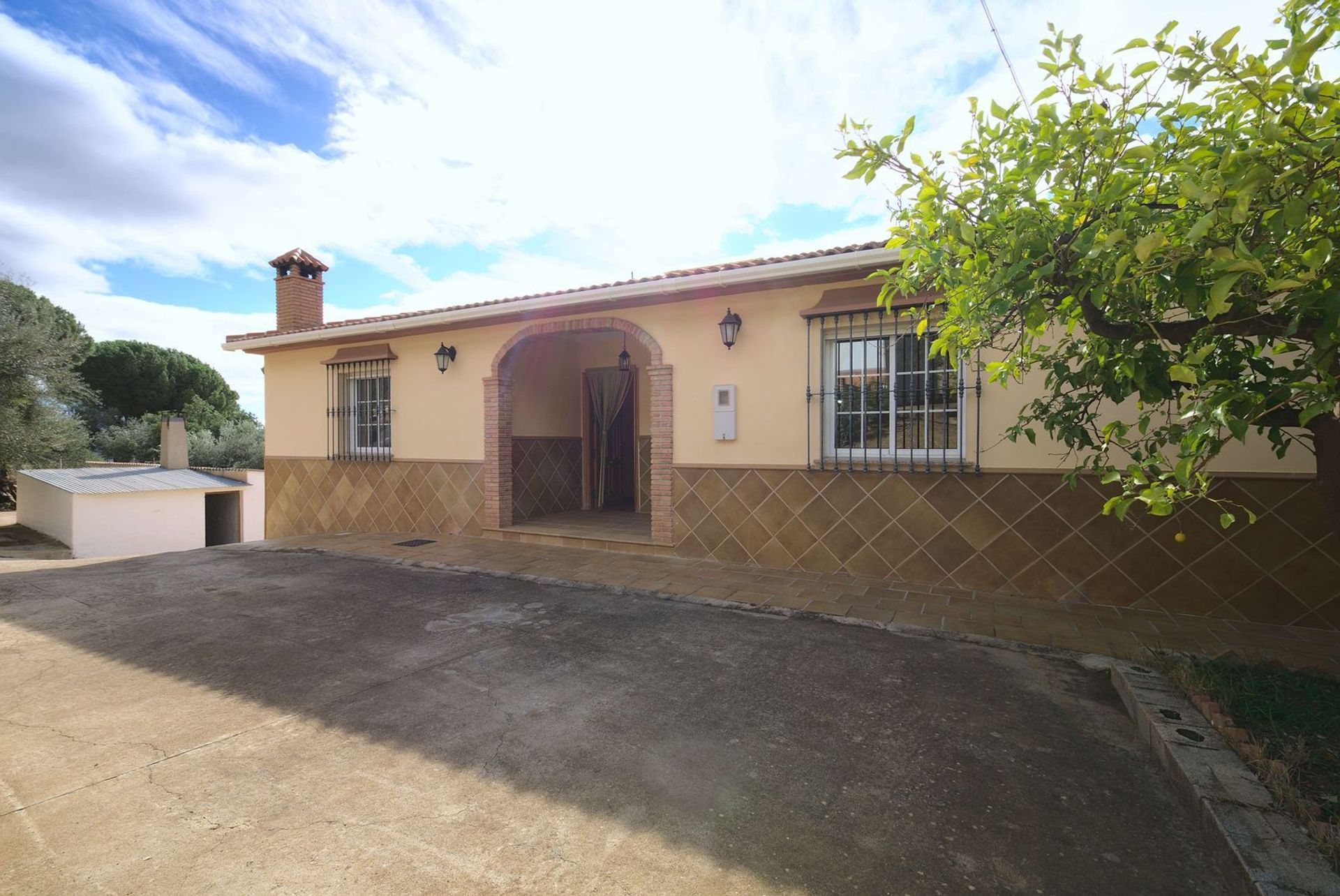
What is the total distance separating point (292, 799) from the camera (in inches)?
83.0

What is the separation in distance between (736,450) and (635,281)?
2.07 metres

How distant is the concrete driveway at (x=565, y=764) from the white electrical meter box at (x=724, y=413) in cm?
235

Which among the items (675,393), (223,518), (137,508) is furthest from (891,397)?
(223,518)

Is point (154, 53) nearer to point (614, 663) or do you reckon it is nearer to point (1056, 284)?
point (614, 663)

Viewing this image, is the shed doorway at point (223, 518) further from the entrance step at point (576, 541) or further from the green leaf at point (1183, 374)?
the green leaf at point (1183, 374)

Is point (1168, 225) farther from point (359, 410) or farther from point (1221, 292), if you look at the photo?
point (359, 410)

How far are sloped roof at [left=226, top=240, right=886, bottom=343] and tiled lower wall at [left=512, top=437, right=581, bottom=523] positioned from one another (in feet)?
6.35

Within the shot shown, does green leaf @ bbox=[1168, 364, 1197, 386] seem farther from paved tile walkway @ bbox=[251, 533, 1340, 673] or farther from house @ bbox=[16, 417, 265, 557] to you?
house @ bbox=[16, 417, 265, 557]

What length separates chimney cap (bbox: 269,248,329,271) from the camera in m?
9.59

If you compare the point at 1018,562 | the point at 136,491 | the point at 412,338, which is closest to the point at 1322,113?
the point at 1018,562

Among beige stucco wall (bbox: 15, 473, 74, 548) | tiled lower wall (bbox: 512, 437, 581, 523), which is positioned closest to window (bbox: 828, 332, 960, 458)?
tiled lower wall (bbox: 512, 437, 581, 523)

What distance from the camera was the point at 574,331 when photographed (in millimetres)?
7176

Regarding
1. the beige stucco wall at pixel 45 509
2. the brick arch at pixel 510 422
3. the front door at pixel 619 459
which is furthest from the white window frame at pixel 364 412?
the beige stucco wall at pixel 45 509

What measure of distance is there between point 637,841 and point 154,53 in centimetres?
942
